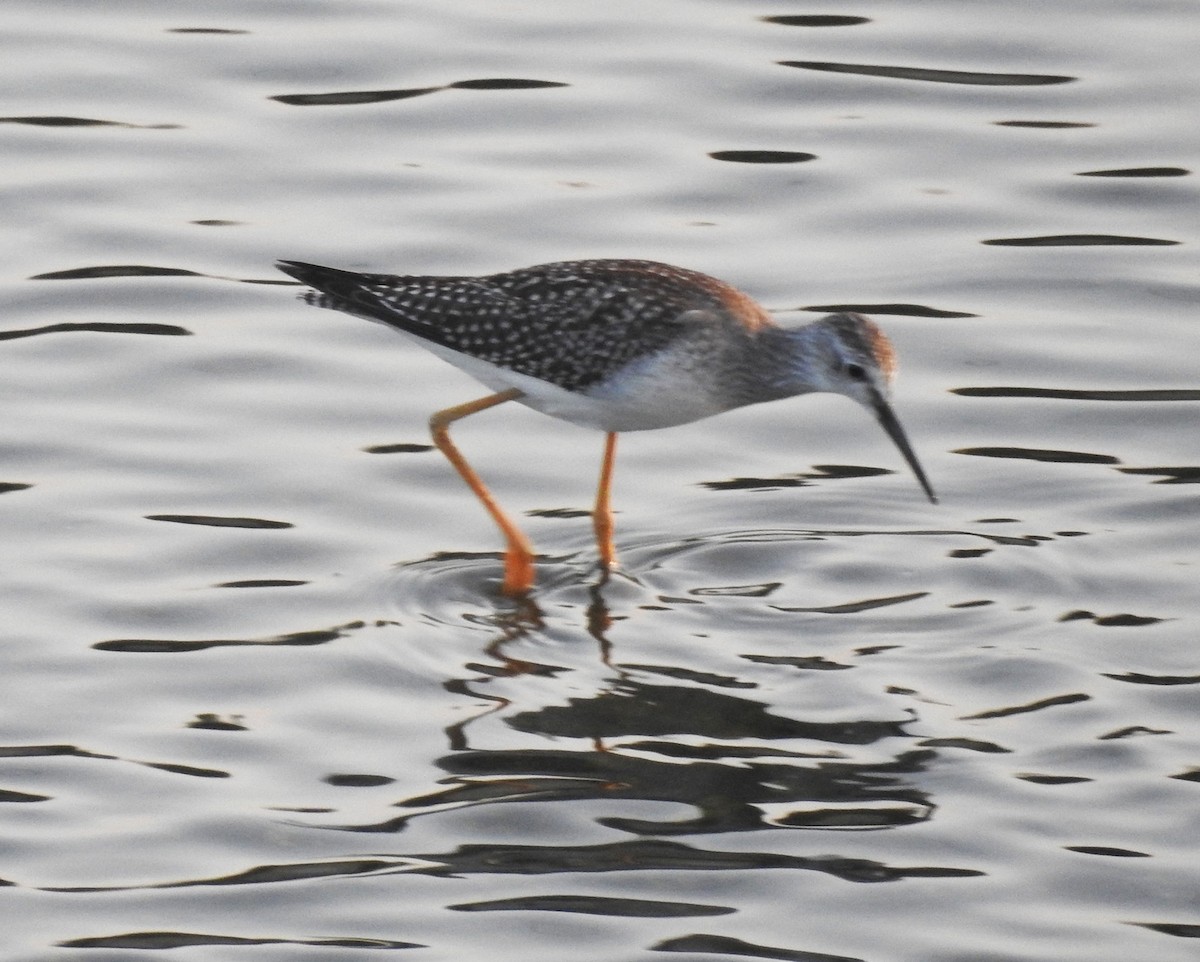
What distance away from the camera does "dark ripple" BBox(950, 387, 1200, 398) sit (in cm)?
1214

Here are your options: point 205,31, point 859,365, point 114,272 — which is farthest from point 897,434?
point 205,31

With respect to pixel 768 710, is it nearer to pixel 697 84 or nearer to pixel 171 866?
pixel 171 866

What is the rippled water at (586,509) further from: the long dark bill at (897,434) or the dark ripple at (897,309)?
the long dark bill at (897,434)

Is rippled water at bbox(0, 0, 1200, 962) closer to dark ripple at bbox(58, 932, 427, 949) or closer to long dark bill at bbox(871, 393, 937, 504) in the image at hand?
dark ripple at bbox(58, 932, 427, 949)

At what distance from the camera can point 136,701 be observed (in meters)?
9.33

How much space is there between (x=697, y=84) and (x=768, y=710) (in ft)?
24.2

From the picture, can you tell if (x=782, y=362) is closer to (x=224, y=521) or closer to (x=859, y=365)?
(x=859, y=365)

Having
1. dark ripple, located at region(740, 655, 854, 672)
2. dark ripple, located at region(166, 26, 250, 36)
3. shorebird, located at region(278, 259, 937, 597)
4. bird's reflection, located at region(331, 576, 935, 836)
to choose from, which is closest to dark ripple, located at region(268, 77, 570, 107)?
dark ripple, located at region(166, 26, 250, 36)

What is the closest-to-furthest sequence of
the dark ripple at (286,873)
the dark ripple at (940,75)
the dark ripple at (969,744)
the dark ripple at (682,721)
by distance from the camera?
the dark ripple at (286,873), the dark ripple at (969,744), the dark ripple at (682,721), the dark ripple at (940,75)

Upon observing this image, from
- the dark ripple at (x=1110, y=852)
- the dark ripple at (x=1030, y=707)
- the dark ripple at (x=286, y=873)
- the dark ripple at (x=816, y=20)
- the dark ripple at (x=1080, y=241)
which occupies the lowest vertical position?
the dark ripple at (x=286, y=873)

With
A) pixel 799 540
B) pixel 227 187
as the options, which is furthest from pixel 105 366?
pixel 799 540

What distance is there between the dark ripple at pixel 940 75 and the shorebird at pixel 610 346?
5.26 m

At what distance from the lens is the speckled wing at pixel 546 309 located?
1077 centimetres

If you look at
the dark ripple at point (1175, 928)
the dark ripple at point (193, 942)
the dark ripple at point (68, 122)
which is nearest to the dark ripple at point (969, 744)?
the dark ripple at point (1175, 928)
